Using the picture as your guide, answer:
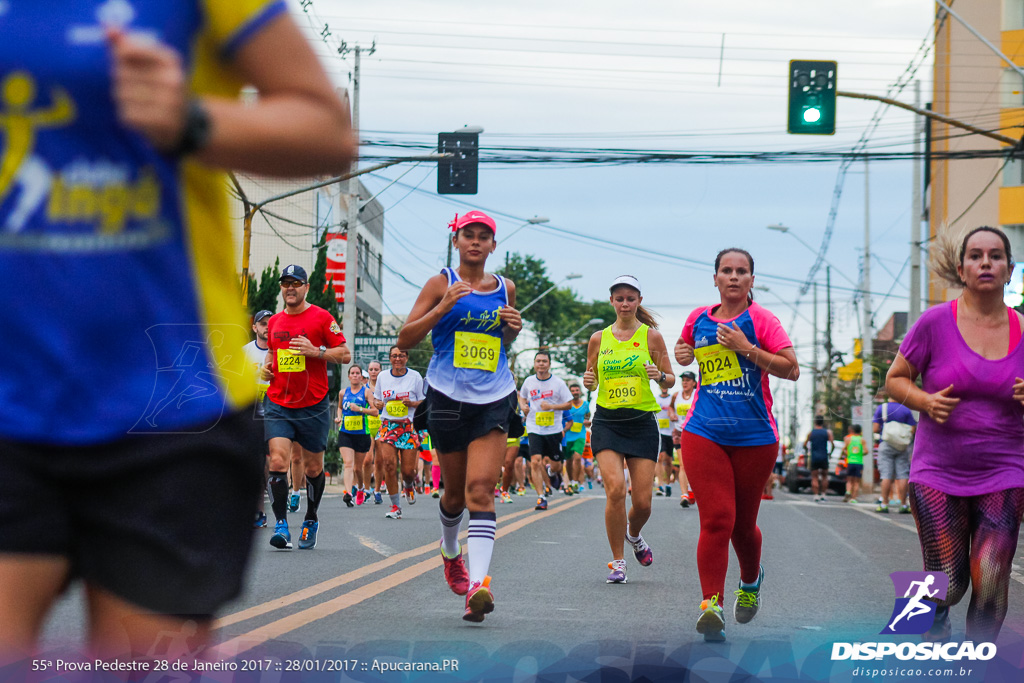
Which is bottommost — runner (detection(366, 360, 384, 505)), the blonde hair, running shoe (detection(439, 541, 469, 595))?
runner (detection(366, 360, 384, 505))

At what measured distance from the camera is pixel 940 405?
226 inches

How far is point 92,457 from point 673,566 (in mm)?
9170

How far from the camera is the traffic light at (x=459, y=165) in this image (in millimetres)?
22281

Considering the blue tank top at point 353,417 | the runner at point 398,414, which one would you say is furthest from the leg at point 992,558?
the blue tank top at point 353,417

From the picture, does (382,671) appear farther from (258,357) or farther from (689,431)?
(258,357)

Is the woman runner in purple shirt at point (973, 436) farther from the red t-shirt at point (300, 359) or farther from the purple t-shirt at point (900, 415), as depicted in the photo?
the purple t-shirt at point (900, 415)

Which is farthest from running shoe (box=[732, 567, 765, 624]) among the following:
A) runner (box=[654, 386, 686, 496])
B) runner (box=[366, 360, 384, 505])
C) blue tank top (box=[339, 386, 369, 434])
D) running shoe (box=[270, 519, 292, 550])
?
runner (box=[654, 386, 686, 496])

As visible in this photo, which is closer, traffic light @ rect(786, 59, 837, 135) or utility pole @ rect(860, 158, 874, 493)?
traffic light @ rect(786, 59, 837, 135)

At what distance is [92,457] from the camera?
78.7 inches

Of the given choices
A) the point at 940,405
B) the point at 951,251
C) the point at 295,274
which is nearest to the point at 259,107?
the point at 940,405

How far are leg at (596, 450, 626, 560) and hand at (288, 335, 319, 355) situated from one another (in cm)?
230

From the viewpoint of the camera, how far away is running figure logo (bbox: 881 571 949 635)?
18.7ft

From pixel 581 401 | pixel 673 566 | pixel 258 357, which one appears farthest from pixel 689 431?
pixel 581 401

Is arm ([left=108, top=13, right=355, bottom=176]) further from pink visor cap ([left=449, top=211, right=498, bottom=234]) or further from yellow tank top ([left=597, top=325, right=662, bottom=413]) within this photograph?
yellow tank top ([left=597, top=325, right=662, bottom=413])
